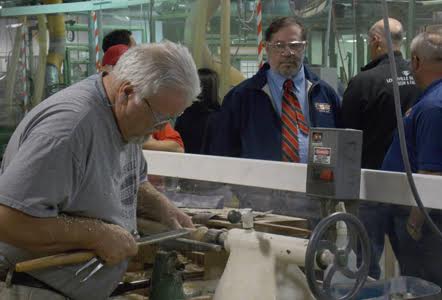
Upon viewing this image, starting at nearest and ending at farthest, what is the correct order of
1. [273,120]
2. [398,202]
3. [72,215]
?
[72,215] < [398,202] < [273,120]

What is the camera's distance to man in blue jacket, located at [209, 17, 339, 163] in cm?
301

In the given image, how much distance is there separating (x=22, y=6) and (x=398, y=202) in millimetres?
5027

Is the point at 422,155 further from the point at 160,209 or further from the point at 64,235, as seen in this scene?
the point at 64,235

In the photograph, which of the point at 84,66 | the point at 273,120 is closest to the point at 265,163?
the point at 273,120

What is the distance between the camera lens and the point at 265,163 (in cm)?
222

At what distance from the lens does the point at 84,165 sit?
5.39 ft

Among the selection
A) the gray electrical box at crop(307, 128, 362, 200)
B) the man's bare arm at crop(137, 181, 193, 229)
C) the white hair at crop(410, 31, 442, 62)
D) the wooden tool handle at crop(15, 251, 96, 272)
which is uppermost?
the white hair at crop(410, 31, 442, 62)

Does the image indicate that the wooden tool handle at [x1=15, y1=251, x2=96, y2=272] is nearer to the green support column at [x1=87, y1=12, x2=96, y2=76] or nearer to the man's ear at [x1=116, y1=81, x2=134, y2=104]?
the man's ear at [x1=116, y1=81, x2=134, y2=104]

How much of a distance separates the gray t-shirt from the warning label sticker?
495 mm

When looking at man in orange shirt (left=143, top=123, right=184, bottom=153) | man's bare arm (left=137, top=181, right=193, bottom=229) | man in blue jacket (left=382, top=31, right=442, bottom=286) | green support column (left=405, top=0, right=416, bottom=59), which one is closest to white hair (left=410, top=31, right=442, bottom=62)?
man in blue jacket (left=382, top=31, right=442, bottom=286)

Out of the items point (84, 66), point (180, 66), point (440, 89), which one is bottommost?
point (84, 66)

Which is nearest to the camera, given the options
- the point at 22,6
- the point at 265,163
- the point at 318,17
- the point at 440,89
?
the point at 265,163

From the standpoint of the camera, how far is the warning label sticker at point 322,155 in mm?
1919

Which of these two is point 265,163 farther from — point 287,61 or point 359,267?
point 287,61
